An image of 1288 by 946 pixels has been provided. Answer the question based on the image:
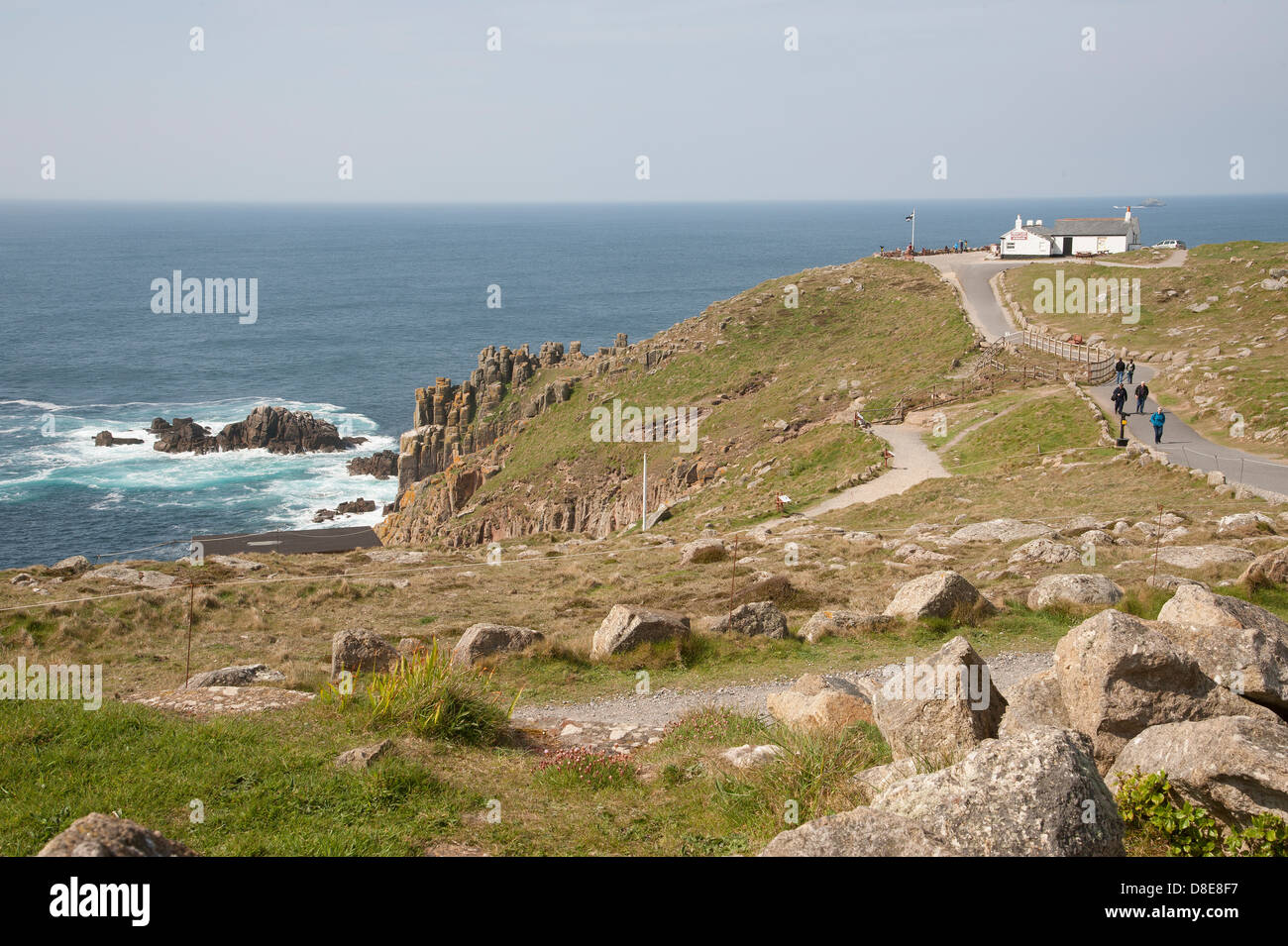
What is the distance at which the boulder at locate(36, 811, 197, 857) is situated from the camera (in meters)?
6.26

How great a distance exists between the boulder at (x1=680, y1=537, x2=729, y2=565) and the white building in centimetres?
6243

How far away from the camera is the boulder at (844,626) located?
63.0 feet

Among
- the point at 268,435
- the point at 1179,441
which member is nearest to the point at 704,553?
the point at 1179,441

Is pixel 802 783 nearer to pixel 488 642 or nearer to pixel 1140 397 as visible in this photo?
pixel 488 642

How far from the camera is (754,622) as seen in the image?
19.4 m

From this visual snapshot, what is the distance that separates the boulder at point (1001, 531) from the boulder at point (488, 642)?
14.4 meters

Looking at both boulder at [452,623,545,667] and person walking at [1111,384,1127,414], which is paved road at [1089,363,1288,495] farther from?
boulder at [452,623,545,667]

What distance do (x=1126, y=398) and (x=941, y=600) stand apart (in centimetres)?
2462

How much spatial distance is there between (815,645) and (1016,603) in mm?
4796

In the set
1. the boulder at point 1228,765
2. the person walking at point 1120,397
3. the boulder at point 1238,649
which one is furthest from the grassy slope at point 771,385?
the boulder at point 1228,765

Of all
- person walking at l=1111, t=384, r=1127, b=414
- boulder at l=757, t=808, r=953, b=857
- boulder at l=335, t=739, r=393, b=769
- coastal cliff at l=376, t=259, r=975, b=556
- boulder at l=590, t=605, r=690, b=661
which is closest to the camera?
boulder at l=757, t=808, r=953, b=857

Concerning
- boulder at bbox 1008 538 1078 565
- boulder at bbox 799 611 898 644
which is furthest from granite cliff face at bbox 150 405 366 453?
boulder at bbox 799 611 898 644

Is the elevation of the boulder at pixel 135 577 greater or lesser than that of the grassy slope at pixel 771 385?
lesser

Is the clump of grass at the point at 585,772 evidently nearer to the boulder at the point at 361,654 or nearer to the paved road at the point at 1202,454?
the boulder at the point at 361,654
